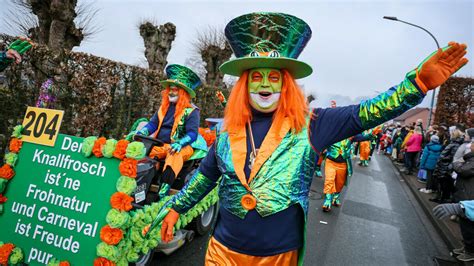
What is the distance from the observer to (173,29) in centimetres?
1298

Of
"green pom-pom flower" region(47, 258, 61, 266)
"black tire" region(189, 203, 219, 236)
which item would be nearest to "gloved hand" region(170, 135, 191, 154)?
"black tire" region(189, 203, 219, 236)

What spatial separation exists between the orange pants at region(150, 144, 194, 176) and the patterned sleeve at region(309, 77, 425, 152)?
6.91 ft

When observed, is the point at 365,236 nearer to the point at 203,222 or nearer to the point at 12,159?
the point at 203,222

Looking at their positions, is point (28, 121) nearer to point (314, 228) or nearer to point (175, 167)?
point (175, 167)

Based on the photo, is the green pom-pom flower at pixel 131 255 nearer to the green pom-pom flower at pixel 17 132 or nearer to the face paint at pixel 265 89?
the green pom-pom flower at pixel 17 132

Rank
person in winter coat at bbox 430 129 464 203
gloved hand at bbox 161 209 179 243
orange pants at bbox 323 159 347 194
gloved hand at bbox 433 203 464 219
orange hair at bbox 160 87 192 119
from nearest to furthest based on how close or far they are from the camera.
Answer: gloved hand at bbox 161 209 179 243
gloved hand at bbox 433 203 464 219
orange hair at bbox 160 87 192 119
orange pants at bbox 323 159 347 194
person in winter coat at bbox 430 129 464 203

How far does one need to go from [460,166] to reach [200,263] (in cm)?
447

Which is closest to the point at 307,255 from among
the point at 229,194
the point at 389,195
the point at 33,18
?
the point at 229,194

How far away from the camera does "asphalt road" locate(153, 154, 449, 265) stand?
13.0 feet

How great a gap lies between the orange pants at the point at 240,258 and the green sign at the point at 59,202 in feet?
3.06

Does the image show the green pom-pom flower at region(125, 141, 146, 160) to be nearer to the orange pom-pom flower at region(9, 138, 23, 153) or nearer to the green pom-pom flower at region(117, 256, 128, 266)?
the green pom-pom flower at region(117, 256, 128, 266)

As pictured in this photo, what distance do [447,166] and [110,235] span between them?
7.09 metres

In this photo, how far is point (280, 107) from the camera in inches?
72.8

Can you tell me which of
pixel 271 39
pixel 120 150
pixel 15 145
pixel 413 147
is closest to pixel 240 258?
pixel 120 150
